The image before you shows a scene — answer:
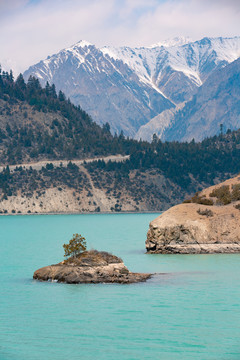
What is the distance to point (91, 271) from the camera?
39.4 m

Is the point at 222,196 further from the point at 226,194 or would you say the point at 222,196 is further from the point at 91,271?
the point at 91,271

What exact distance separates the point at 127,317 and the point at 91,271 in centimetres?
854

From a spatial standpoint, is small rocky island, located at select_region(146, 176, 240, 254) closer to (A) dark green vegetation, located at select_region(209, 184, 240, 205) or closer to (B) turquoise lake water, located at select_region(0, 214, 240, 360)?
(A) dark green vegetation, located at select_region(209, 184, 240, 205)

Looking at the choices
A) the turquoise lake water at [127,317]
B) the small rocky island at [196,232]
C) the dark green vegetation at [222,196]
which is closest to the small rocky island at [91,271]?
the turquoise lake water at [127,317]

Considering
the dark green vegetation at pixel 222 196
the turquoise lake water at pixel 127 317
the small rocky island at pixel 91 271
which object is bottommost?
the turquoise lake water at pixel 127 317

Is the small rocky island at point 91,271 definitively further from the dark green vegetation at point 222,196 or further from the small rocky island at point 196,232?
the dark green vegetation at point 222,196

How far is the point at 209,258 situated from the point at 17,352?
29.2m

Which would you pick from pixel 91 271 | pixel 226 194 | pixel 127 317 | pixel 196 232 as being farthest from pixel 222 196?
pixel 127 317

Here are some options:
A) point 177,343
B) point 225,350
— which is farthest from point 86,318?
point 225,350

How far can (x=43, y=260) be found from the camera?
5628 cm

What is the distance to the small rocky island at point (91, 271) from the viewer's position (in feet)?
128

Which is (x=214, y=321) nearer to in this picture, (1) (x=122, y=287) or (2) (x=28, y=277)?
(1) (x=122, y=287)

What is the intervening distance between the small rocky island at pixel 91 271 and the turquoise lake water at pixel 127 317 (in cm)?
78

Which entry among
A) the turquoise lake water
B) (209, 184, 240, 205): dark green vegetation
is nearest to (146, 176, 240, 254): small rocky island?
(209, 184, 240, 205): dark green vegetation
